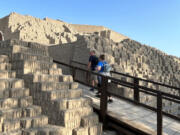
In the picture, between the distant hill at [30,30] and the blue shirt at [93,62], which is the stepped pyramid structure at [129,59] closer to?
the blue shirt at [93,62]

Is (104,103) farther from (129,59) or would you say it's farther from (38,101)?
(129,59)

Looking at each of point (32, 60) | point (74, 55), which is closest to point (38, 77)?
point (32, 60)

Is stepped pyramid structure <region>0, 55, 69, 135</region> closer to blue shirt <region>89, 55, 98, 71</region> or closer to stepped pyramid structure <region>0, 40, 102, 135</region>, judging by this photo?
stepped pyramid structure <region>0, 40, 102, 135</region>

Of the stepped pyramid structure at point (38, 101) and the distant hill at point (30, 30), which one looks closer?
the stepped pyramid structure at point (38, 101)

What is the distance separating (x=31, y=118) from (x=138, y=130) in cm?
190

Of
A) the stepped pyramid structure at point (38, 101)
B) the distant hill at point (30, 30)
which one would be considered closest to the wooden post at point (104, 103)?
the stepped pyramid structure at point (38, 101)

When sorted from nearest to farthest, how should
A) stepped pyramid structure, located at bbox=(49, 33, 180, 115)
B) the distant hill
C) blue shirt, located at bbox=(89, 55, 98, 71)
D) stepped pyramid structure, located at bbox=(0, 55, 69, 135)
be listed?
1. stepped pyramid structure, located at bbox=(0, 55, 69, 135)
2. blue shirt, located at bbox=(89, 55, 98, 71)
3. stepped pyramid structure, located at bbox=(49, 33, 180, 115)
4. the distant hill

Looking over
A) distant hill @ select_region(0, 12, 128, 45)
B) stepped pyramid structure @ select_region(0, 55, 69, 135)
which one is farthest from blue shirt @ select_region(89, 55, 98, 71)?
distant hill @ select_region(0, 12, 128, 45)

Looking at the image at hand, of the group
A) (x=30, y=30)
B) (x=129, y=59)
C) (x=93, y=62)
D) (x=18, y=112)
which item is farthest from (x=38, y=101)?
(x=30, y=30)

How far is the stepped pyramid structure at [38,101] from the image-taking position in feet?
8.82

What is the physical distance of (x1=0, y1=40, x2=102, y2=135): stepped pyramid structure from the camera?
2688mm

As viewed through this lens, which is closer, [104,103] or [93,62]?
[104,103]

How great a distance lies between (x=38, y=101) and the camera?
325 cm

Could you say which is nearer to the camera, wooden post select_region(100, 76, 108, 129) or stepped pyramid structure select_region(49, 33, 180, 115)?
wooden post select_region(100, 76, 108, 129)
